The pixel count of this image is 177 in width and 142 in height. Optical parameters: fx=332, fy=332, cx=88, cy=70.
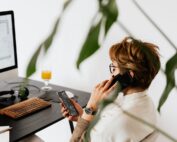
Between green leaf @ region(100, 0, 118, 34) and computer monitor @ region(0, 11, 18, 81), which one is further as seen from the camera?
computer monitor @ region(0, 11, 18, 81)

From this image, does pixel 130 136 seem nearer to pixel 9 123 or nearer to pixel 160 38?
pixel 9 123

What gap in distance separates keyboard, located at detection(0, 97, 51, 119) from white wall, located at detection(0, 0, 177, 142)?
0.41 m

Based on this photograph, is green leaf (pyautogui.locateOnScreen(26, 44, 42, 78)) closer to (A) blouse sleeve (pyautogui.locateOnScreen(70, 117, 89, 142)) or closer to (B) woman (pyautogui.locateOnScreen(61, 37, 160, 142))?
(B) woman (pyautogui.locateOnScreen(61, 37, 160, 142))

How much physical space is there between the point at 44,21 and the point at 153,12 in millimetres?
913

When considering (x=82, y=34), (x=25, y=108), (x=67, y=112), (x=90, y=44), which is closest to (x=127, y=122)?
(x=67, y=112)

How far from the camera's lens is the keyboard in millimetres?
1631

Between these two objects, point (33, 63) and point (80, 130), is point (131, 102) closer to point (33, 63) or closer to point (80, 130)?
point (80, 130)

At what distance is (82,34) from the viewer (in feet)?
8.04

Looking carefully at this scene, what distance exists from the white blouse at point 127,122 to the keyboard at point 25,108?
48 centimetres

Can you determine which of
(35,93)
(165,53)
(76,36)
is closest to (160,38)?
(165,53)

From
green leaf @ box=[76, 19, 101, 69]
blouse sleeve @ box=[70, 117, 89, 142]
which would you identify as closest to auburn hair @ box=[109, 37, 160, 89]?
blouse sleeve @ box=[70, 117, 89, 142]

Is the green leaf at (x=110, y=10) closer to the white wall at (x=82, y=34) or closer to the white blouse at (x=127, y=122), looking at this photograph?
the white blouse at (x=127, y=122)

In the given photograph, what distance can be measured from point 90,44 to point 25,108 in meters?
1.37

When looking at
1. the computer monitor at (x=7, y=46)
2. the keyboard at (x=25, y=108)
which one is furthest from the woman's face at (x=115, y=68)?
the computer monitor at (x=7, y=46)
